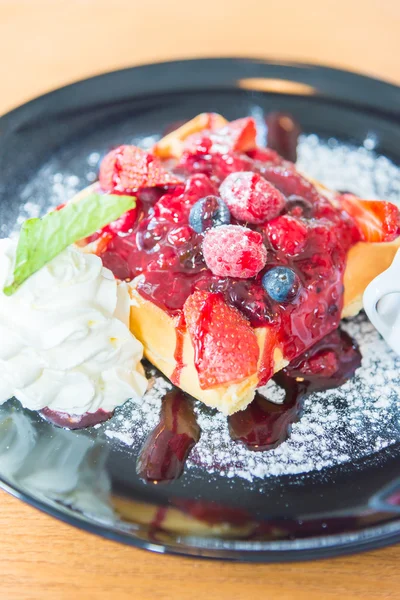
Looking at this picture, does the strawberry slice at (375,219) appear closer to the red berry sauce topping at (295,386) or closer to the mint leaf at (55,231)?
the red berry sauce topping at (295,386)

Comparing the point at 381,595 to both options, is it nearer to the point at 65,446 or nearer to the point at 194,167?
the point at 65,446

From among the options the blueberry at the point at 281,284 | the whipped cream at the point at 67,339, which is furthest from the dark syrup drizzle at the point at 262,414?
the blueberry at the point at 281,284

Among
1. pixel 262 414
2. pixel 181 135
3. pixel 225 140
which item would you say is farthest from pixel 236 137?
pixel 262 414

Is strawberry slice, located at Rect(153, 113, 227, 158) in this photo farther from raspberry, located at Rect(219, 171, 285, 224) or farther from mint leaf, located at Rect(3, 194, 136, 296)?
mint leaf, located at Rect(3, 194, 136, 296)

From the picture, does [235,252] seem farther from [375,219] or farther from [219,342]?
[375,219]

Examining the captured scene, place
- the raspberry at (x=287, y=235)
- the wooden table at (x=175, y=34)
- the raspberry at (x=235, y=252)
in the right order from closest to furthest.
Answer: the raspberry at (x=235, y=252) < the raspberry at (x=287, y=235) < the wooden table at (x=175, y=34)

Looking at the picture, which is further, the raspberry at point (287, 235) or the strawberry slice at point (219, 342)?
the raspberry at point (287, 235)

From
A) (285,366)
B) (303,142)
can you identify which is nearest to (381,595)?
(285,366)
